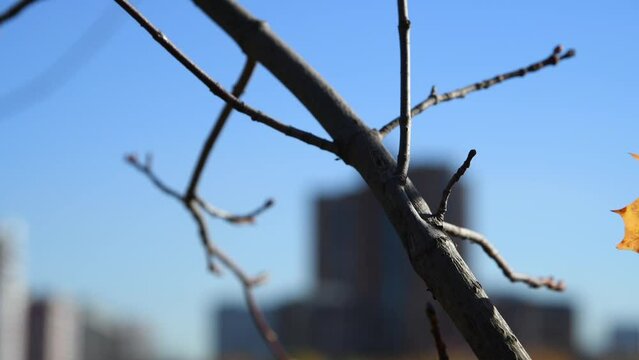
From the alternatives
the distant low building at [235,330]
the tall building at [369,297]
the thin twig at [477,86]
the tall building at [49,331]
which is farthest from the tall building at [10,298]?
the distant low building at [235,330]

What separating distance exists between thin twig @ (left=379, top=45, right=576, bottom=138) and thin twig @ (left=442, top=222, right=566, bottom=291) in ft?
0.47

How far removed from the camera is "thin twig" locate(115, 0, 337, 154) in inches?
34.7

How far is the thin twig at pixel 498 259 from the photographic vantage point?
1012mm

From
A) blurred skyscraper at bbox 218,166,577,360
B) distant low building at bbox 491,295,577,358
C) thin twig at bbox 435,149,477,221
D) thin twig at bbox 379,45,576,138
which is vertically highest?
blurred skyscraper at bbox 218,166,577,360

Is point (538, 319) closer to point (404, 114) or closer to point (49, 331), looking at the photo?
point (49, 331)

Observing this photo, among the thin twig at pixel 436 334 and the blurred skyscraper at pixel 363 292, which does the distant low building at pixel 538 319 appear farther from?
the thin twig at pixel 436 334

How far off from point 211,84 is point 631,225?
17.6 inches

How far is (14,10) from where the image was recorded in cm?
158

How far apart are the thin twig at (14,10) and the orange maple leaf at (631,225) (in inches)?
41.6

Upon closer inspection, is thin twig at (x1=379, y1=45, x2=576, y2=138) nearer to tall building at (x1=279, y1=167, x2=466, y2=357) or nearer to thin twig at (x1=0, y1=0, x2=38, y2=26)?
thin twig at (x1=0, y1=0, x2=38, y2=26)

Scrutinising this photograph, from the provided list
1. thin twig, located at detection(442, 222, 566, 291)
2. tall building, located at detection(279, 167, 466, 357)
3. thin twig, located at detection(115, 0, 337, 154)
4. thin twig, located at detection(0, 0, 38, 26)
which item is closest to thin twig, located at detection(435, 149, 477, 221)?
thin twig, located at detection(442, 222, 566, 291)

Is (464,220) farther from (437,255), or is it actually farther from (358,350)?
(437,255)

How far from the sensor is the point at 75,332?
103 feet

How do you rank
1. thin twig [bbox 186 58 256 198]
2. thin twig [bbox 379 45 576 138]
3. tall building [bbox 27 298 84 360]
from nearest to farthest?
thin twig [bbox 379 45 576 138] → thin twig [bbox 186 58 256 198] → tall building [bbox 27 298 84 360]
